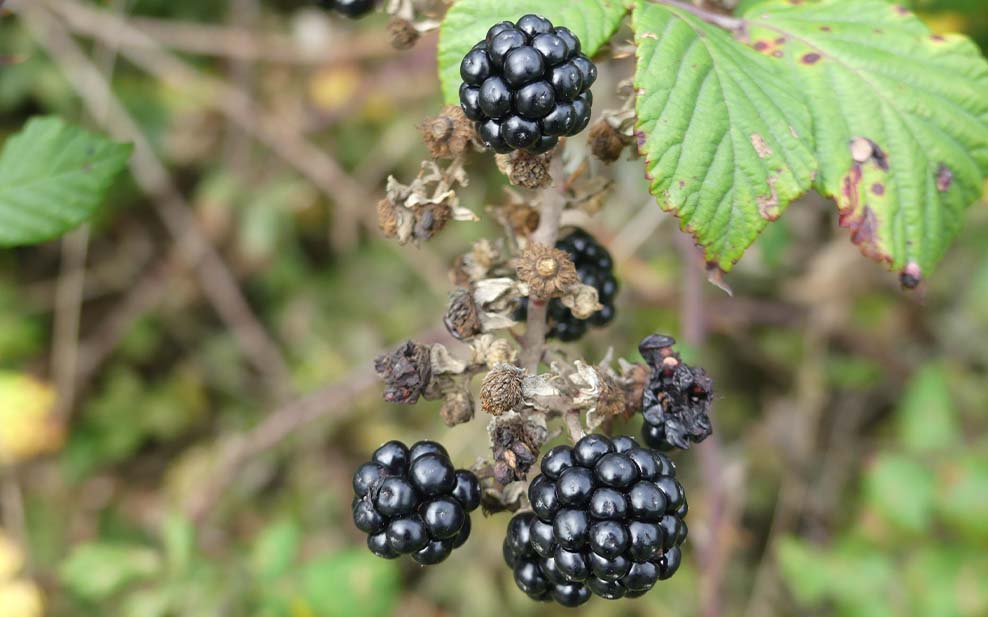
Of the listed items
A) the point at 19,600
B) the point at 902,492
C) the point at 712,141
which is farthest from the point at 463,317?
the point at 19,600

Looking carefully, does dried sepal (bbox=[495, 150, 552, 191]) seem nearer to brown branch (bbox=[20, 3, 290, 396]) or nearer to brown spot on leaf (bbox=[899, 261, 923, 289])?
brown spot on leaf (bbox=[899, 261, 923, 289])

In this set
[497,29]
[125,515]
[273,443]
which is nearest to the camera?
[497,29]

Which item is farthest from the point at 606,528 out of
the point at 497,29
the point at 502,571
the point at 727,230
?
the point at 502,571

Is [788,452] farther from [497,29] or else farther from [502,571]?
[497,29]

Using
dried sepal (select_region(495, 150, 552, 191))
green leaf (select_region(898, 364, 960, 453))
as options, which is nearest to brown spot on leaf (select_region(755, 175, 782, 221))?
dried sepal (select_region(495, 150, 552, 191))

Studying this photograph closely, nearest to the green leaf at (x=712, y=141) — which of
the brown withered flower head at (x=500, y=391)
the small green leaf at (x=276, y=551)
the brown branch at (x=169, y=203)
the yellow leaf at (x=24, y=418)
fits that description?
the brown withered flower head at (x=500, y=391)

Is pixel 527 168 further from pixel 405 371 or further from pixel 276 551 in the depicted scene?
pixel 276 551
